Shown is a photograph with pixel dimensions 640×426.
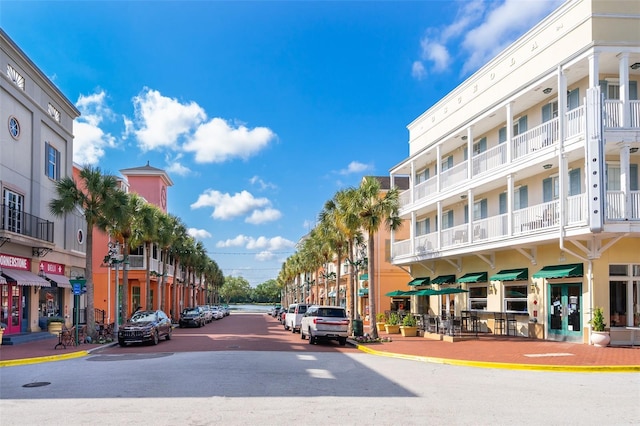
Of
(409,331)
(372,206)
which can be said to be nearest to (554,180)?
(372,206)

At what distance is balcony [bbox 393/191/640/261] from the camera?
20781 millimetres

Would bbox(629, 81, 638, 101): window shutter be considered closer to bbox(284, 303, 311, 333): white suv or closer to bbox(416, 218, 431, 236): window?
bbox(416, 218, 431, 236): window

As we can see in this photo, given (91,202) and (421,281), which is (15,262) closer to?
(91,202)

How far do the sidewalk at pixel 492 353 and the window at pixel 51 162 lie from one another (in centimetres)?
1063

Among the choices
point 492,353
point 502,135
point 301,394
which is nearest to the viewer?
point 301,394

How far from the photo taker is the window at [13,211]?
2658 cm

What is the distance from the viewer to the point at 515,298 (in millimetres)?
27750

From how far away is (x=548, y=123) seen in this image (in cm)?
2369

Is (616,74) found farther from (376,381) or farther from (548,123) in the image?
(376,381)

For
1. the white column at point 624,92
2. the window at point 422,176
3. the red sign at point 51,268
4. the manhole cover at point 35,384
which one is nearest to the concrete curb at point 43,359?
the manhole cover at point 35,384

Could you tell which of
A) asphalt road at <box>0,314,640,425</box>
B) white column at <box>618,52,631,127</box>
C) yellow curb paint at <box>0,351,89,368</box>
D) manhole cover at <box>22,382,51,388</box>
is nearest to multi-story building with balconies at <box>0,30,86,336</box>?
yellow curb paint at <box>0,351,89,368</box>

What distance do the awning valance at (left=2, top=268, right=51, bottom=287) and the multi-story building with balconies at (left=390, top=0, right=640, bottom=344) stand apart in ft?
65.4

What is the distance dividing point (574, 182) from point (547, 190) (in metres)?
1.84

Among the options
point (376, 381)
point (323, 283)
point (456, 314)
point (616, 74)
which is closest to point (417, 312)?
point (456, 314)
